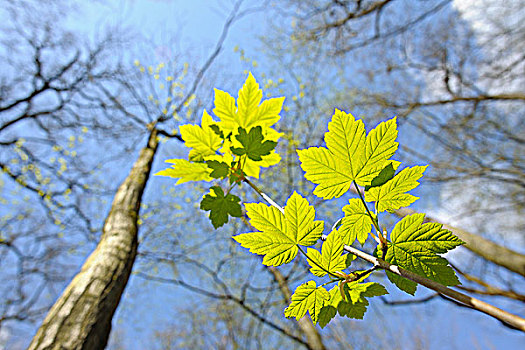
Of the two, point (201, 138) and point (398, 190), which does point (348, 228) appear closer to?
point (398, 190)

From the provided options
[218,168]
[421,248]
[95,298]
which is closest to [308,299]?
[421,248]

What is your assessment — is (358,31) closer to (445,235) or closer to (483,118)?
(483,118)

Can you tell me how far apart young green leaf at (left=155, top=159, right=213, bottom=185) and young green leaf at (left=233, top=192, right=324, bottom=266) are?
218mm

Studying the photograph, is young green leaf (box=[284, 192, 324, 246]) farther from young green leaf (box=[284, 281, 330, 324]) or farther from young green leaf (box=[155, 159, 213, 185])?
young green leaf (box=[155, 159, 213, 185])

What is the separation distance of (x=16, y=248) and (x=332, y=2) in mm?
7642

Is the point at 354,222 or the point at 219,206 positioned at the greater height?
the point at 219,206

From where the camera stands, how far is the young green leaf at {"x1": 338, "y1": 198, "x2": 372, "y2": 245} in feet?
1.24

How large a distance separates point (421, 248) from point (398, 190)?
76 millimetres

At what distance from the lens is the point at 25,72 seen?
4.79 m

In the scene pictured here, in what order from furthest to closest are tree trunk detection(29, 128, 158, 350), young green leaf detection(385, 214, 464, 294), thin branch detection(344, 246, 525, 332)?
tree trunk detection(29, 128, 158, 350) → young green leaf detection(385, 214, 464, 294) → thin branch detection(344, 246, 525, 332)

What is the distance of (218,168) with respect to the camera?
1.70 feet

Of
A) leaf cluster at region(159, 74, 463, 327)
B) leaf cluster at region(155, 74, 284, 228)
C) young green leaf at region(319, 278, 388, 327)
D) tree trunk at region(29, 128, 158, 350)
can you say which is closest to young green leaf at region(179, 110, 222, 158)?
leaf cluster at region(155, 74, 284, 228)

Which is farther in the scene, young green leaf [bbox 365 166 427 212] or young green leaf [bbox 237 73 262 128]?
young green leaf [bbox 237 73 262 128]

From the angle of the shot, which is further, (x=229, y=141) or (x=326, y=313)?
(x=229, y=141)
